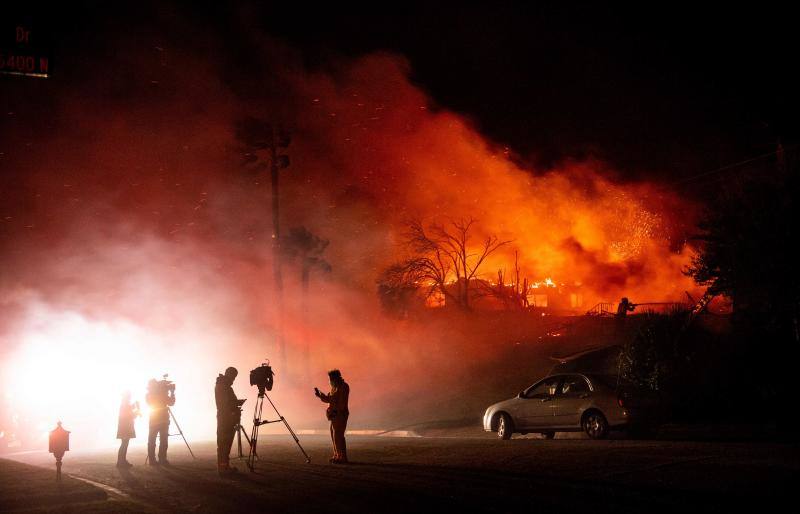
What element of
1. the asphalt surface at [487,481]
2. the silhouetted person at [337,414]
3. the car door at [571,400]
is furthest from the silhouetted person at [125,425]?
the car door at [571,400]

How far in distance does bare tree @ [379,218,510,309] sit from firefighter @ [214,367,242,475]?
31887 millimetres

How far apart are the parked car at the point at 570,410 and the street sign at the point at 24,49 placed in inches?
482

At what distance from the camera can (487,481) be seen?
10.6 m

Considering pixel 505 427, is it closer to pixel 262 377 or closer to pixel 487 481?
pixel 262 377

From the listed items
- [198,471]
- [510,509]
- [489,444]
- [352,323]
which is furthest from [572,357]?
[352,323]

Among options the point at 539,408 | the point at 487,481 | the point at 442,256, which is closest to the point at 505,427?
the point at 539,408

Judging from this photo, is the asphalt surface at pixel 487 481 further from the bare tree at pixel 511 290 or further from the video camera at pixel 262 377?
the bare tree at pixel 511 290

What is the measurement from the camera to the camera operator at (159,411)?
15.7 metres

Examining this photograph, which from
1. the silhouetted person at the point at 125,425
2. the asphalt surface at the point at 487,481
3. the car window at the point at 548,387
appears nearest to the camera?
the asphalt surface at the point at 487,481

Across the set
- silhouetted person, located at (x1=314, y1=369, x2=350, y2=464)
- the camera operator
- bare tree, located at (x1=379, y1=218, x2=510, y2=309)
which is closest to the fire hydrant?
the camera operator

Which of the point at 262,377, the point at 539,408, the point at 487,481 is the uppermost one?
the point at 262,377

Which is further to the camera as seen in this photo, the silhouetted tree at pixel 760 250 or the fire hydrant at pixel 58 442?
the silhouetted tree at pixel 760 250

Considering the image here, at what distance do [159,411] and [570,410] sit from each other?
8700mm

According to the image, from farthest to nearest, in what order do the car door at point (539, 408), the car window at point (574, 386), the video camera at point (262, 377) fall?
the car door at point (539, 408) → the car window at point (574, 386) → the video camera at point (262, 377)
